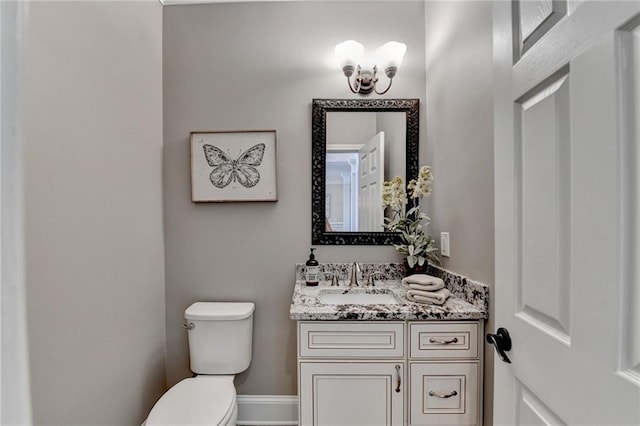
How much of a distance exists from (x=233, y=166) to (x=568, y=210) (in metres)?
1.56

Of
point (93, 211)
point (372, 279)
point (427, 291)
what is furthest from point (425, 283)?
point (93, 211)

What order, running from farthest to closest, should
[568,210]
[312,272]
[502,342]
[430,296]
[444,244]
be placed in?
[312,272]
[444,244]
[430,296]
[502,342]
[568,210]

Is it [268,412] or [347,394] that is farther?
[268,412]

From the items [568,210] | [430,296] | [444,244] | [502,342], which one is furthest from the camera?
[444,244]

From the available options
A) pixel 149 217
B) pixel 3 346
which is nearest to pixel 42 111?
pixel 149 217

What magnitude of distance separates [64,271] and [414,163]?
5.68 feet

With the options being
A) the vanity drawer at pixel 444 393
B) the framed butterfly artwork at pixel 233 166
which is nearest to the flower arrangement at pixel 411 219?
the vanity drawer at pixel 444 393

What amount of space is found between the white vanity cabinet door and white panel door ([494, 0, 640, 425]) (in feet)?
1.72

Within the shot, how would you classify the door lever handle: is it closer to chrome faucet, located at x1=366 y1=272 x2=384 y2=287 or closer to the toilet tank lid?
chrome faucet, located at x1=366 y1=272 x2=384 y2=287

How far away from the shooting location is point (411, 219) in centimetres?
171

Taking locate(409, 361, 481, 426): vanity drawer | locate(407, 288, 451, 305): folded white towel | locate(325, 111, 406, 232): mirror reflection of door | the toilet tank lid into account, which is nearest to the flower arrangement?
locate(325, 111, 406, 232): mirror reflection of door

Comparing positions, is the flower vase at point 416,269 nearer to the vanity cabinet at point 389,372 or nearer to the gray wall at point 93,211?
the vanity cabinet at point 389,372

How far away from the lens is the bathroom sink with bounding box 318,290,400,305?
153 centimetres

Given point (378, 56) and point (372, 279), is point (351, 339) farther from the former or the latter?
point (378, 56)
